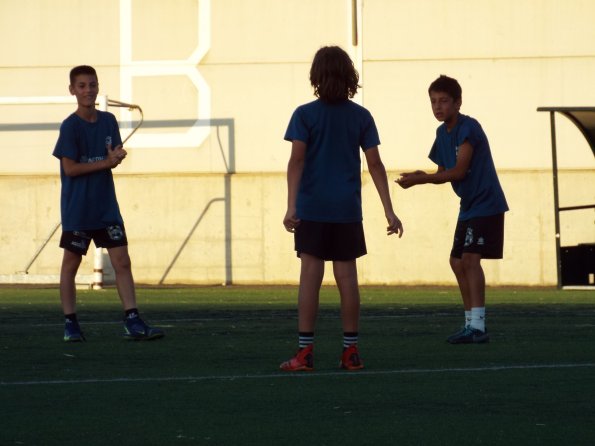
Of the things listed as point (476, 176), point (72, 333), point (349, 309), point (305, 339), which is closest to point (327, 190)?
point (349, 309)

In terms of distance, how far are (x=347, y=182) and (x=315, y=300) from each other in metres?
0.64

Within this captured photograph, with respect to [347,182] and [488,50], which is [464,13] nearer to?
[488,50]

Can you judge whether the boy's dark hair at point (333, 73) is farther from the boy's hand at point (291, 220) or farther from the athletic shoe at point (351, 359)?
the athletic shoe at point (351, 359)

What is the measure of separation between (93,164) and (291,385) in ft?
9.91

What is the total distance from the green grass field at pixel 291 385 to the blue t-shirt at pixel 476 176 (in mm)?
889

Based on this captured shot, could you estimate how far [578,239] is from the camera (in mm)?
21500

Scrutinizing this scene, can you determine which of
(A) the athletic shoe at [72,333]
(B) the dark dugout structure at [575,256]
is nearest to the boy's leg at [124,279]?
(A) the athletic shoe at [72,333]

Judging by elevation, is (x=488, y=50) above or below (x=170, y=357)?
above

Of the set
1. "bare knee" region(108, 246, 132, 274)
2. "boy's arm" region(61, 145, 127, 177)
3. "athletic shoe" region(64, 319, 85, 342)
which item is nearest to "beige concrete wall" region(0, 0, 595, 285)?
"bare knee" region(108, 246, 132, 274)

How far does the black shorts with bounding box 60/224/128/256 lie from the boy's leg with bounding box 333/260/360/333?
2.43m

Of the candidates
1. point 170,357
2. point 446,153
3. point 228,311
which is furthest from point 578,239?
point 170,357

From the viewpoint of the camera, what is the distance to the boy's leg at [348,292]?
777cm

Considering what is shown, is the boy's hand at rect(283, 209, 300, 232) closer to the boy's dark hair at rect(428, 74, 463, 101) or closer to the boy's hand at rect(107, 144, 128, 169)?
the boy's hand at rect(107, 144, 128, 169)

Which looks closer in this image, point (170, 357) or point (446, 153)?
point (170, 357)
